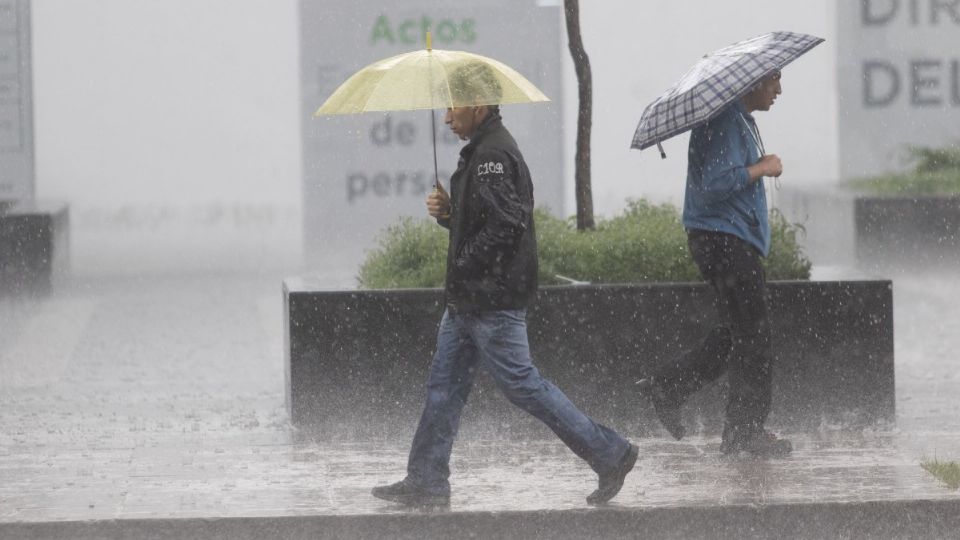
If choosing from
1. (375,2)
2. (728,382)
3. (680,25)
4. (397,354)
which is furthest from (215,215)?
(728,382)

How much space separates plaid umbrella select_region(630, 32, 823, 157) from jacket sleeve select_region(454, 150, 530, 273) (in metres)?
1.08

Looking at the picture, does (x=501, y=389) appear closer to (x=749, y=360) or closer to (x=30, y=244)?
(x=749, y=360)

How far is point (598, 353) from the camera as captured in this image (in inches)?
325

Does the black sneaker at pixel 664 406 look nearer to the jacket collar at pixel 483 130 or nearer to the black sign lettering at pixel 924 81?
the jacket collar at pixel 483 130

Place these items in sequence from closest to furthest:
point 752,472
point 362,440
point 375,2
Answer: point 752,472 < point 362,440 < point 375,2

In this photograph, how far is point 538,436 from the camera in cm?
831

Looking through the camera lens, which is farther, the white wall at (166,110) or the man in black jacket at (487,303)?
the white wall at (166,110)

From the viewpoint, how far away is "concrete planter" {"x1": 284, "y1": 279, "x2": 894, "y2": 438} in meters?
8.26

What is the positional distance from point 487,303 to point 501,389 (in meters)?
0.35

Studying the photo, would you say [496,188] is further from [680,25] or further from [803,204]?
[803,204]

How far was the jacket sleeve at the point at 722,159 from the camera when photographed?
7422 millimetres

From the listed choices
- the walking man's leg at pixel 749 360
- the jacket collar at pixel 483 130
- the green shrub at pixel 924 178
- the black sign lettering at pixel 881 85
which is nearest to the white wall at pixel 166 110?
the black sign lettering at pixel 881 85

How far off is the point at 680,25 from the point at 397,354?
4212 millimetres

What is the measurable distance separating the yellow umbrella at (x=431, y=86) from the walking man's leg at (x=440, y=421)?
0.77 metres
